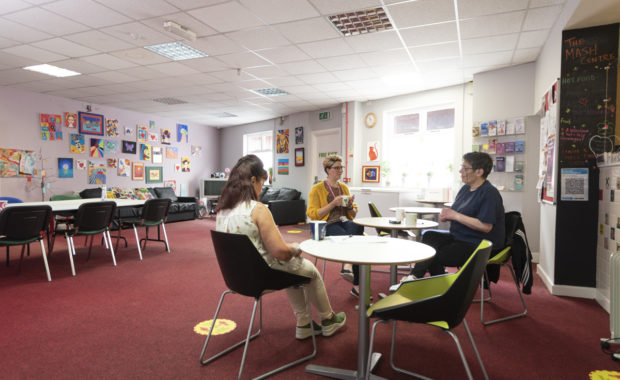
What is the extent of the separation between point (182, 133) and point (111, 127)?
2.02m

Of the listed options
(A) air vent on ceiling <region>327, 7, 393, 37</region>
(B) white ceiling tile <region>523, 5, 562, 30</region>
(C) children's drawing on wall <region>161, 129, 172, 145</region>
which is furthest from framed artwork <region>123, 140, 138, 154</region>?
(B) white ceiling tile <region>523, 5, 562, 30</region>

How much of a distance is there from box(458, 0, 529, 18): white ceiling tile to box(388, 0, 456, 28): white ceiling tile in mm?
108

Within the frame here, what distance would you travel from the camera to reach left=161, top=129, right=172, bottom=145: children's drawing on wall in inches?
361

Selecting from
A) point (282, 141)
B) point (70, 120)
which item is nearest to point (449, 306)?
point (282, 141)

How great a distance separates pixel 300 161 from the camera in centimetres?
877

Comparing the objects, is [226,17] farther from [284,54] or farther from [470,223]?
[470,223]

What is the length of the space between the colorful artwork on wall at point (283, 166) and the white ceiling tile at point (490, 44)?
17.9ft

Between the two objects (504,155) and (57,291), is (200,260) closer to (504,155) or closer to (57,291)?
(57,291)

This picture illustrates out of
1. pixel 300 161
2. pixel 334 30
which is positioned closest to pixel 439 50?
pixel 334 30

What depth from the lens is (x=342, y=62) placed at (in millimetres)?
5043

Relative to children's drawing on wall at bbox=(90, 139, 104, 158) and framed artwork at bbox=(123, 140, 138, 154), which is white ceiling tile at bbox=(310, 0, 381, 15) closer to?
children's drawing on wall at bbox=(90, 139, 104, 158)

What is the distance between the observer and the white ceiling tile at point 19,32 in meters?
3.78

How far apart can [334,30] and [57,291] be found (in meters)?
3.97

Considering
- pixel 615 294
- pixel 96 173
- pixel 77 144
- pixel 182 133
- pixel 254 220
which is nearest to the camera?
pixel 254 220
